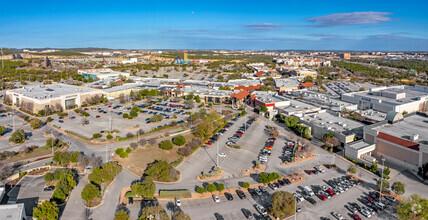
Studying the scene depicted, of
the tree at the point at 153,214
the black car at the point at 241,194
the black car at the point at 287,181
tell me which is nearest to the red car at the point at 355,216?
the black car at the point at 287,181

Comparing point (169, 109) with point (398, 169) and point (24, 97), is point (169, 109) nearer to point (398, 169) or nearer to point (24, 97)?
point (24, 97)

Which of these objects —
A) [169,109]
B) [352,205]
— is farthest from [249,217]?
[169,109]

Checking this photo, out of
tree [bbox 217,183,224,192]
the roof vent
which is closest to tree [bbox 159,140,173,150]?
tree [bbox 217,183,224,192]

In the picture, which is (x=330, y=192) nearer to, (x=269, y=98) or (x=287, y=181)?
(x=287, y=181)

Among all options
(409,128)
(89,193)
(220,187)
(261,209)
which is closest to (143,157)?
(89,193)

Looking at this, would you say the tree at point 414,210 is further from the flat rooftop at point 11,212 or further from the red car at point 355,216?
the flat rooftop at point 11,212

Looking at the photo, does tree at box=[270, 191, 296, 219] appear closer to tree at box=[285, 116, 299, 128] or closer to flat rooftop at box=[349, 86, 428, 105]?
tree at box=[285, 116, 299, 128]
